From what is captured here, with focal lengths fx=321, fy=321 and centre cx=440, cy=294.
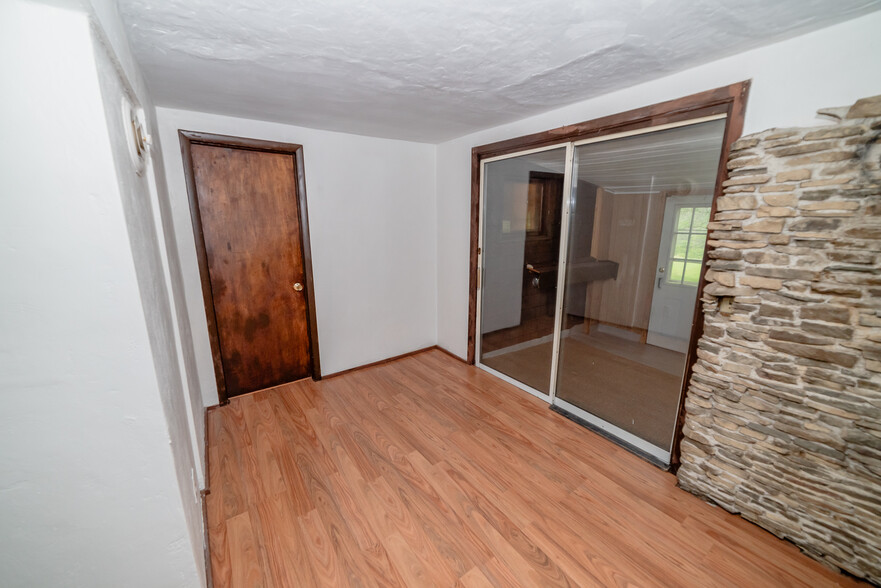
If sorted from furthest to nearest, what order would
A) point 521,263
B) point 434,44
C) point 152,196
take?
point 521,263
point 152,196
point 434,44

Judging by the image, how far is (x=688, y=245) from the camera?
182 cm

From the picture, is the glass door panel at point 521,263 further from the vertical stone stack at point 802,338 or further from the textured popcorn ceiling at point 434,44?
the vertical stone stack at point 802,338

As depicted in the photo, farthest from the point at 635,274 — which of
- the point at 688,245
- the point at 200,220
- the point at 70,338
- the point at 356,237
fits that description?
the point at 200,220

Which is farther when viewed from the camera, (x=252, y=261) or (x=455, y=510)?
(x=252, y=261)

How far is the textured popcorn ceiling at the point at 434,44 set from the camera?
1169 mm

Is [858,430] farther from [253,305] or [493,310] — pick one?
[253,305]

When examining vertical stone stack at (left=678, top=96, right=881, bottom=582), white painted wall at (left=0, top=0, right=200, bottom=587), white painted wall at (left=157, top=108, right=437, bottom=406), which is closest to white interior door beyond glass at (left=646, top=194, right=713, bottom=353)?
vertical stone stack at (left=678, top=96, right=881, bottom=582)

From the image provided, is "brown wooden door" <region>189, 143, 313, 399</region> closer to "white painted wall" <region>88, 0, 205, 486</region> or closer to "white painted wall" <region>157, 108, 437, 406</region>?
"white painted wall" <region>157, 108, 437, 406</region>

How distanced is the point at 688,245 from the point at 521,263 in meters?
1.24

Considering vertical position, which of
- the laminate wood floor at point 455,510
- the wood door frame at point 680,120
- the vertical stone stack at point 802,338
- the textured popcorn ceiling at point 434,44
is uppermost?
the textured popcorn ceiling at point 434,44

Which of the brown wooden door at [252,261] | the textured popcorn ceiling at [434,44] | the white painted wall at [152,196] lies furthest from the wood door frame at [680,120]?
the white painted wall at [152,196]

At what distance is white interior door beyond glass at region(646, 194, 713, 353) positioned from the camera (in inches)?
69.6

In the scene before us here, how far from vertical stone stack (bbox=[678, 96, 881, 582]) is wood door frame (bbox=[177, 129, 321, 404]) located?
2.82m

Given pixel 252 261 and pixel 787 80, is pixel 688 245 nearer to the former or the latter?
pixel 787 80
